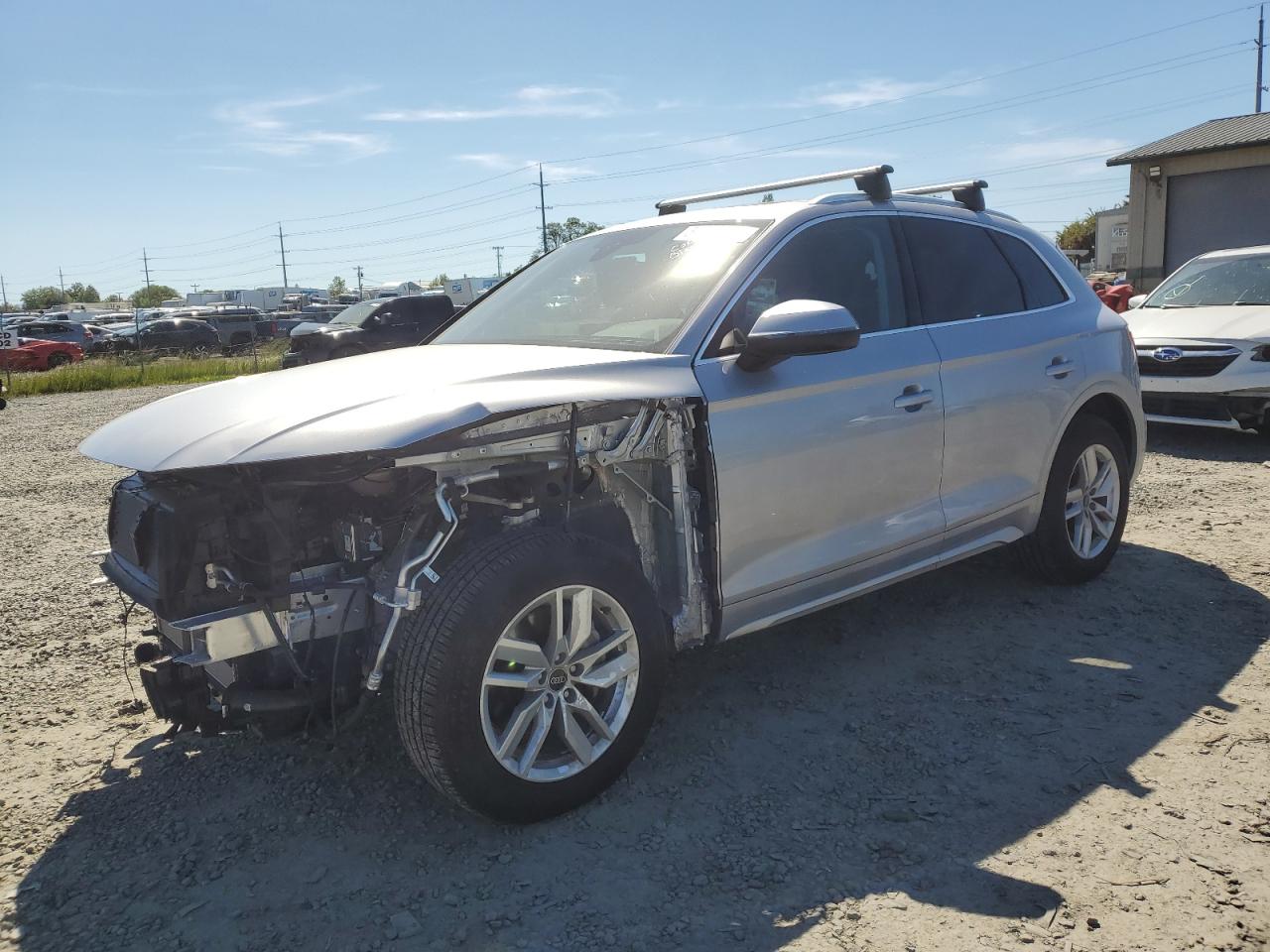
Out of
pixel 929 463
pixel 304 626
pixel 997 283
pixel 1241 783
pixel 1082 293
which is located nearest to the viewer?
pixel 304 626

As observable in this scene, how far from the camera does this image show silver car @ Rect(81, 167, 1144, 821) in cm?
273

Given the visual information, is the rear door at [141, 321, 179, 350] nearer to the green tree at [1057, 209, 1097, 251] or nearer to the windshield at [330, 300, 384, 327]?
the windshield at [330, 300, 384, 327]

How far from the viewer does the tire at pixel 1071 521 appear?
4.65m

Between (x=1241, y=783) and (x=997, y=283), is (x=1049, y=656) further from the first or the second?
(x=997, y=283)

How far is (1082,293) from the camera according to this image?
4.93 m

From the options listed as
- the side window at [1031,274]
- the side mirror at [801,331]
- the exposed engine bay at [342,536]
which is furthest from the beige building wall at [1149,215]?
the exposed engine bay at [342,536]

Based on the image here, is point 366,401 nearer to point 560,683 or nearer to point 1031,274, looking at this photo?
point 560,683

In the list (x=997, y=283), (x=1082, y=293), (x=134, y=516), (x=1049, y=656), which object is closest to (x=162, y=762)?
(x=134, y=516)

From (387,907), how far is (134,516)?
4.37 feet

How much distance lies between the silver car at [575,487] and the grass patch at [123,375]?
18.8 metres

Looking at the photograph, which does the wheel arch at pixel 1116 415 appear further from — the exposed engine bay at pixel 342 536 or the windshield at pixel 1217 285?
the windshield at pixel 1217 285

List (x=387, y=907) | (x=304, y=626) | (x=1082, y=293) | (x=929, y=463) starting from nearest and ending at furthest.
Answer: (x=387, y=907) → (x=304, y=626) → (x=929, y=463) → (x=1082, y=293)

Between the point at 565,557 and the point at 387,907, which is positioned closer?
the point at 387,907

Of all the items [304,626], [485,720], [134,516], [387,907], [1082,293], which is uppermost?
[1082,293]
